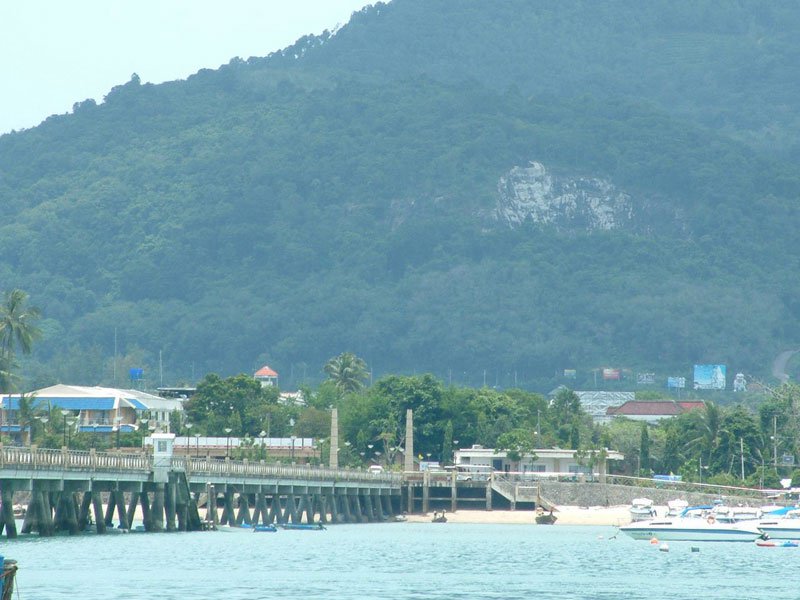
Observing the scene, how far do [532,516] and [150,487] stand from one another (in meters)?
49.2

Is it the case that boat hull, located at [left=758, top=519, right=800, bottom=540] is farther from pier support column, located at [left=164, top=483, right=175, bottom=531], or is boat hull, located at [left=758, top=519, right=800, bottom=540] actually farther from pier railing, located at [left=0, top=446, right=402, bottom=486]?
pier support column, located at [left=164, top=483, right=175, bottom=531]

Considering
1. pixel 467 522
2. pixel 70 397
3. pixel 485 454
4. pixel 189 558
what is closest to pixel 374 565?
pixel 189 558

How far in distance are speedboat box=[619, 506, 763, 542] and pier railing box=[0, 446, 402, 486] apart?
847 inches

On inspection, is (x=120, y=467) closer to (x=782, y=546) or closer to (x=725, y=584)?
(x=725, y=584)

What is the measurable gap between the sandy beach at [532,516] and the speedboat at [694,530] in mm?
25181

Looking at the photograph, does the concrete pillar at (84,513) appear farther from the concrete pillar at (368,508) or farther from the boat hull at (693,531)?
the concrete pillar at (368,508)

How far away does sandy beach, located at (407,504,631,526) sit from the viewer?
458 ft

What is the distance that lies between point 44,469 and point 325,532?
107 feet

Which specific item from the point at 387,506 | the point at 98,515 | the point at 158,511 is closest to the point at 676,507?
the point at 387,506

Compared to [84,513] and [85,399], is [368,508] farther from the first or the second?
[85,399]

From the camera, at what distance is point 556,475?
150 m

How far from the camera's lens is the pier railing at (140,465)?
84938 mm

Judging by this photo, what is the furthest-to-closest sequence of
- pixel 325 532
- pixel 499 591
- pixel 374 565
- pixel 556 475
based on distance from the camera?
pixel 556 475, pixel 325 532, pixel 374 565, pixel 499 591

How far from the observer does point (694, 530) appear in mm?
110875
